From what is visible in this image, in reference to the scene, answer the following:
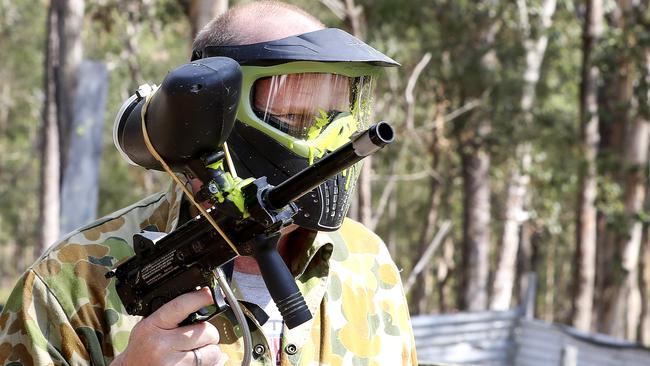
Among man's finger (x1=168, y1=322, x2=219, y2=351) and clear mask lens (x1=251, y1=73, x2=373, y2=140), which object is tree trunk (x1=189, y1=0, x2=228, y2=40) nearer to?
clear mask lens (x1=251, y1=73, x2=373, y2=140)

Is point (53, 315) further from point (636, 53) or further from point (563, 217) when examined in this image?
point (563, 217)

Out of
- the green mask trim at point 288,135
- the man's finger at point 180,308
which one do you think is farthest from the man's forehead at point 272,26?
the man's finger at point 180,308

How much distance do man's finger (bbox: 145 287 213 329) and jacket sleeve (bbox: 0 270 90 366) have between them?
31 centimetres

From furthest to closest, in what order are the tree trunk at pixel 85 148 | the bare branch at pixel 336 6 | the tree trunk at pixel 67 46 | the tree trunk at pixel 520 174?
the tree trunk at pixel 520 174
the bare branch at pixel 336 6
the tree trunk at pixel 67 46
the tree trunk at pixel 85 148

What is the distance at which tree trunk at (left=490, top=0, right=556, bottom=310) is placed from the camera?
69.9 feet

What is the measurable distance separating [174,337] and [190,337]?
0.11 feet

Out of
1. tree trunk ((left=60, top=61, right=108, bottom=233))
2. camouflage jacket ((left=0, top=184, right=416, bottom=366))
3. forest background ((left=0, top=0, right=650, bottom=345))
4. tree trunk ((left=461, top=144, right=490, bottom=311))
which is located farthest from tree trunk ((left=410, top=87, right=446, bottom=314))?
camouflage jacket ((left=0, top=184, right=416, bottom=366))

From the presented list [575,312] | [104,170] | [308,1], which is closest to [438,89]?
[308,1]

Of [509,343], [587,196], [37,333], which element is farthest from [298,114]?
[587,196]

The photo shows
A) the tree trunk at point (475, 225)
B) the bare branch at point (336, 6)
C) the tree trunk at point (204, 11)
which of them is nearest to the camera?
the tree trunk at point (204, 11)

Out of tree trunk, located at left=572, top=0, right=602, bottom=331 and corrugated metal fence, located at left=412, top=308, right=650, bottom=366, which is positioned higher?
tree trunk, located at left=572, top=0, right=602, bottom=331

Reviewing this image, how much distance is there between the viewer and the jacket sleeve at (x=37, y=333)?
2.36 m

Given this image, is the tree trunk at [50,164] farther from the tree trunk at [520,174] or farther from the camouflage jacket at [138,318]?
the camouflage jacket at [138,318]

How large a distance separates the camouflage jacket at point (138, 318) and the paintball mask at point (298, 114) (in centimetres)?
28
